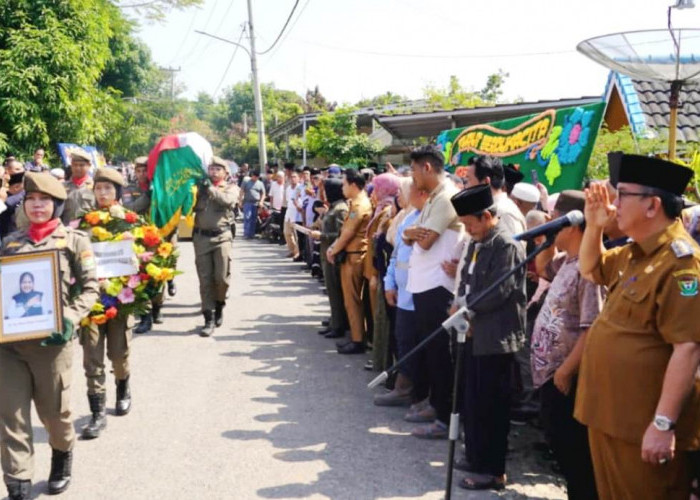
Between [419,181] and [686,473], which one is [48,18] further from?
[686,473]

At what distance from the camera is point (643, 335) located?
8.95ft

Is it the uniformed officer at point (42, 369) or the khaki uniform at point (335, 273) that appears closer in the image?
the uniformed officer at point (42, 369)

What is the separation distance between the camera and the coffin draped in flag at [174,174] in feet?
25.4

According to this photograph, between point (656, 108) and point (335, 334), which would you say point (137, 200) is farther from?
point (656, 108)

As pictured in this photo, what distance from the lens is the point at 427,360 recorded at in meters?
5.24

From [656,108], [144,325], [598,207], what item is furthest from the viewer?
[656,108]

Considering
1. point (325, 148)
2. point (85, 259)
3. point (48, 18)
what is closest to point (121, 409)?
point (85, 259)

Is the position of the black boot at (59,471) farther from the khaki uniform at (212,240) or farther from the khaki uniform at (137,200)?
the khaki uniform at (137,200)

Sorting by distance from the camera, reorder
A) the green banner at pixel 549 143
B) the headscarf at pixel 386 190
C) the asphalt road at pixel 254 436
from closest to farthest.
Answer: the asphalt road at pixel 254 436
the green banner at pixel 549 143
the headscarf at pixel 386 190

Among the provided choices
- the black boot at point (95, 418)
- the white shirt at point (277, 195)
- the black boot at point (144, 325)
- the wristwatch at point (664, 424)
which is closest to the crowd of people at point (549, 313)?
the wristwatch at point (664, 424)

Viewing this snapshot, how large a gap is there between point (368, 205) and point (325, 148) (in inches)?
564

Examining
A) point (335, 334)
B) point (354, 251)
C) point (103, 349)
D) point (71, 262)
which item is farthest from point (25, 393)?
point (335, 334)

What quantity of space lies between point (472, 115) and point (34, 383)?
463 inches

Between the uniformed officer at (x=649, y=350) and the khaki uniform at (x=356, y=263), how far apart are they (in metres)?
4.67
